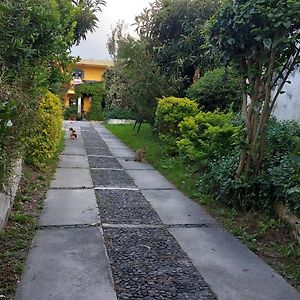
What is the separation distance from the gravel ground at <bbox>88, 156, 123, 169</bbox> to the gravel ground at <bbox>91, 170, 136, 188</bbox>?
0.66 m

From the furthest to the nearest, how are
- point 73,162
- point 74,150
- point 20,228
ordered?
point 74,150 → point 73,162 → point 20,228

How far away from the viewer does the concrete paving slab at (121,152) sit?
11.0m

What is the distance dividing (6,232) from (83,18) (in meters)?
8.43

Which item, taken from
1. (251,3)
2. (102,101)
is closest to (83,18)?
(251,3)

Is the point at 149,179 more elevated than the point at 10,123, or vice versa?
the point at 10,123

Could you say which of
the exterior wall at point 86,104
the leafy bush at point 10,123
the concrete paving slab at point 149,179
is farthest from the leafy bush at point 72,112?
the leafy bush at point 10,123

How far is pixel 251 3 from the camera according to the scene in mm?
4547

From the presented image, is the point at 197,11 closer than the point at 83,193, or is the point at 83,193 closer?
the point at 83,193

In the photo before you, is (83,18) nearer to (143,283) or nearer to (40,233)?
(40,233)

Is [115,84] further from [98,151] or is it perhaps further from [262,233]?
[262,233]

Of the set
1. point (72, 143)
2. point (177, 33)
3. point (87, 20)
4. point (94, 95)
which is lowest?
point (72, 143)

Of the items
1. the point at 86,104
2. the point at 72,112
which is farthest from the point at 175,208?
the point at 86,104

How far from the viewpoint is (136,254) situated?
3.69 m

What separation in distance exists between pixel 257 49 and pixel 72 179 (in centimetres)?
395
